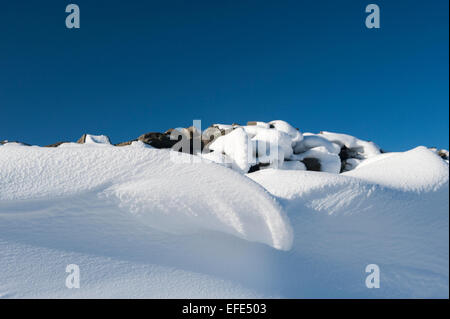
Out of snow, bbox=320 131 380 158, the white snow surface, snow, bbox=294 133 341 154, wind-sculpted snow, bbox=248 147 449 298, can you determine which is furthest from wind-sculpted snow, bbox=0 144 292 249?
snow, bbox=320 131 380 158

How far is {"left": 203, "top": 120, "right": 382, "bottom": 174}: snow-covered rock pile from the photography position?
131 inches

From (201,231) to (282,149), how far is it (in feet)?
8.64

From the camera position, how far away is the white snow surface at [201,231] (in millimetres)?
1029

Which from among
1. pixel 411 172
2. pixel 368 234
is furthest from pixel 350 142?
pixel 368 234

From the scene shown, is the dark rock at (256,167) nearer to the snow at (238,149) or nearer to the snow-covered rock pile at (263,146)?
the snow-covered rock pile at (263,146)

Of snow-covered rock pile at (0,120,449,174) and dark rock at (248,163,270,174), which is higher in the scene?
snow-covered rock pile at (0,120,449,174)

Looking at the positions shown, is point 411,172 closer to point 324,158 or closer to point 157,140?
point 324,158

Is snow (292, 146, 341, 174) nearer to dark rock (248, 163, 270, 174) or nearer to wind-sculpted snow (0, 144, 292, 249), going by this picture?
dark rock (248, 163, 270, 174)

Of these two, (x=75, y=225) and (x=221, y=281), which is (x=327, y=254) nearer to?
(x=221, y=281)

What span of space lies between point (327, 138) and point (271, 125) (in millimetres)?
900

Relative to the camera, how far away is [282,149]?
3609mm

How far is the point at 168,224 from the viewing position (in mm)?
1074

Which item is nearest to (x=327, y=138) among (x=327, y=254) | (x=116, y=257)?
(x=327, y=254)

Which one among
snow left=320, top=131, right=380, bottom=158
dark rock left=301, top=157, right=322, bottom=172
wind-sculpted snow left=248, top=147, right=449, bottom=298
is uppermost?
snow left=320, top=131, right=380, bottom=158
